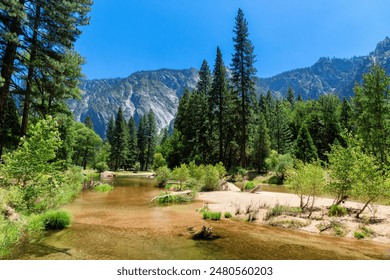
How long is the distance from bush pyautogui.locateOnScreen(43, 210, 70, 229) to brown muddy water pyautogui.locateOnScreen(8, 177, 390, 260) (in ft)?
1.33

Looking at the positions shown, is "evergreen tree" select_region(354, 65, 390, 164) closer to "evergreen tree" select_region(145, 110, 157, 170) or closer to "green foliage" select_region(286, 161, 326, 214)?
"green foliage" select_region(286, 161, 326, 214)

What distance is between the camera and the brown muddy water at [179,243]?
914 centimetres

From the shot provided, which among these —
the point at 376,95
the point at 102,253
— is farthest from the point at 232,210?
the point at 376,95

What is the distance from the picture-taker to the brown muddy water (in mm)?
9141

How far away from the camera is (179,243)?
1056 cm

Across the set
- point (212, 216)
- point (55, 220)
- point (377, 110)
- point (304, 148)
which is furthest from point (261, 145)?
point (55, 220)

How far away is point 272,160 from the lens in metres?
42.7

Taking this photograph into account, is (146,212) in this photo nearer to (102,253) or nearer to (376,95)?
(102,253)

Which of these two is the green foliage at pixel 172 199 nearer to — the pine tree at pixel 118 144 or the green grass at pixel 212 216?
the green grass at pixel 212 216

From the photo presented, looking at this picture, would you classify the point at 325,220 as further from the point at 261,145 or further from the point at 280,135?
the point at 280,135

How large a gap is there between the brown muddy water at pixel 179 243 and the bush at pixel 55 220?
1.33ft

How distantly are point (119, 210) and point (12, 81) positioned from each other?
9.87m

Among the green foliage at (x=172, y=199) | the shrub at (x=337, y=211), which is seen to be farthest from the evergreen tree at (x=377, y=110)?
the green foliage at (x=172, y=199)

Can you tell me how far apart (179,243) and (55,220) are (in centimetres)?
617
